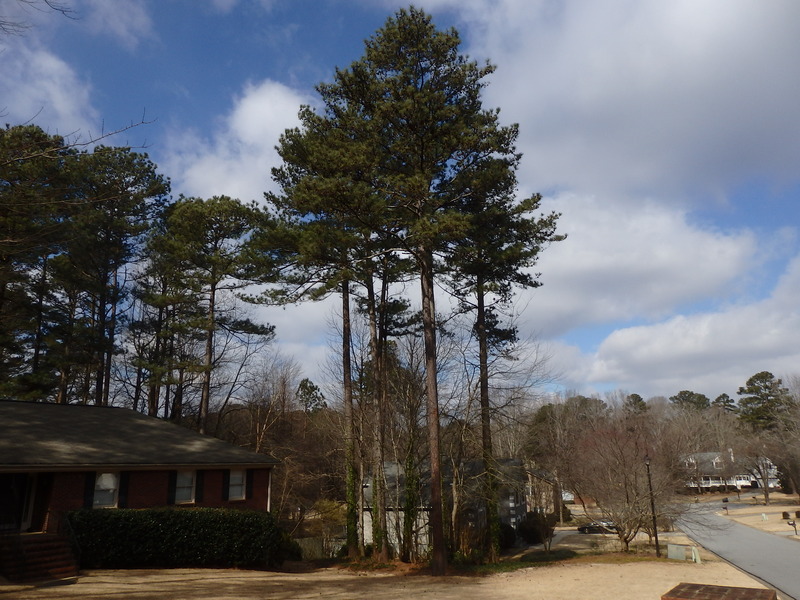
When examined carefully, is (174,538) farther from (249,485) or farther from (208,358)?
(208,358)

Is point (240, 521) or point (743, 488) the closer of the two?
point (240, 521)

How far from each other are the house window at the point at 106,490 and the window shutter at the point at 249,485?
16.0 feet

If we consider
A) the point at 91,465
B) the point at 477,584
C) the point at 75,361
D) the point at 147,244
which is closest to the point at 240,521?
the point at 91,465

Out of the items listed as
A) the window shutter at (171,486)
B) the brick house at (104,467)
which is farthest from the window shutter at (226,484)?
the window shutter at (171,486)

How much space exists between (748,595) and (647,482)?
14.8 metres

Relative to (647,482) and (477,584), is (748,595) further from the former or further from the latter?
(647,482)

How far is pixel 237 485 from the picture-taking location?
21.1 meters

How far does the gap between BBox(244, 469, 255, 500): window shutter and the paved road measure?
17.9 metres

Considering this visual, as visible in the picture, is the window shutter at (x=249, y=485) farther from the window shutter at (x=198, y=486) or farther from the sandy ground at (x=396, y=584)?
the sandy ground at (x=396, y=584)

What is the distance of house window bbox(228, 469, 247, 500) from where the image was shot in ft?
68.4

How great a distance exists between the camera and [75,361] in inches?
1038

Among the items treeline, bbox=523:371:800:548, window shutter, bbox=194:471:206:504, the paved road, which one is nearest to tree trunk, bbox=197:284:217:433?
window shutter, bbox=194:471:206:504

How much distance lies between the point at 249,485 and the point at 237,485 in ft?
1.80

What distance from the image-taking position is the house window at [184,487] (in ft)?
63.4
